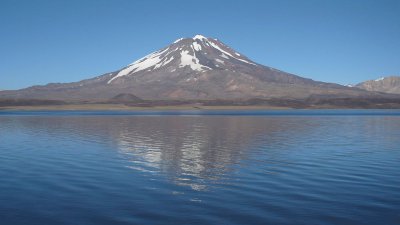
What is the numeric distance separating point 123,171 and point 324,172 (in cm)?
862

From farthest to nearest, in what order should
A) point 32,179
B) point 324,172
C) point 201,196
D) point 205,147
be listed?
point 205,147, point 324,172, point 32,179, point 201,196

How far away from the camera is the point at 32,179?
17.0 meters

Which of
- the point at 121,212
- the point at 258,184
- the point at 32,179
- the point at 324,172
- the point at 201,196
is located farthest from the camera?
the point at 324,172

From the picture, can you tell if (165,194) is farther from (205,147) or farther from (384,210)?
(205,147)

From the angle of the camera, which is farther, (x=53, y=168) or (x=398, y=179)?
(x=53, y=168)

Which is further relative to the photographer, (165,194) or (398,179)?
(398,179)

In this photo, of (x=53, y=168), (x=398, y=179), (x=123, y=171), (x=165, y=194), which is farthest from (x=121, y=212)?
(x=398, y=179)

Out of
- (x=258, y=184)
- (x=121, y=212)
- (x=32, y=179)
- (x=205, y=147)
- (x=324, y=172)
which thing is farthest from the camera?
(x=205, y=147)

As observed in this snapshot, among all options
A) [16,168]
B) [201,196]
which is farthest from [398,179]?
[16,168]

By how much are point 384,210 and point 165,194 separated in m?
6.60

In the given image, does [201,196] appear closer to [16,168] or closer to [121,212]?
[121,212]

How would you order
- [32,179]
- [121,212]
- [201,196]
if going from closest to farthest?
[121,212] < [201,196] < [32,179]

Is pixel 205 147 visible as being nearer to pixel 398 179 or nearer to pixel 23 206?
pixel 398 179

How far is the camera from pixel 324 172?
61.6ft
